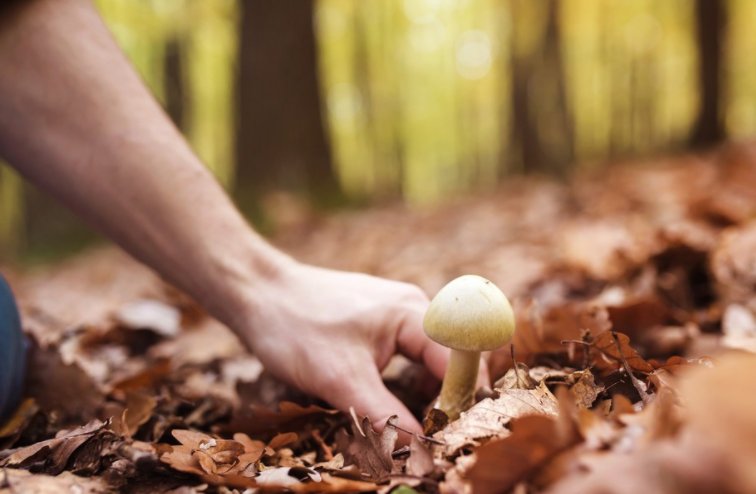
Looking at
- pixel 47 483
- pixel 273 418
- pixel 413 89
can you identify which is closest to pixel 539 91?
pixel 273 418

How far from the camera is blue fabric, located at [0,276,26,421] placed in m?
1.71

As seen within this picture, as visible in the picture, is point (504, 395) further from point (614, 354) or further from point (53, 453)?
point (53, 453)

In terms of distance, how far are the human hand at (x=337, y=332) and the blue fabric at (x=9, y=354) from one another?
0.62 meters

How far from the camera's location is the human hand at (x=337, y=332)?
1.66 metres

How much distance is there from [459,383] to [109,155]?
1.10 metres

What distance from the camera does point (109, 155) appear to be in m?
1.72

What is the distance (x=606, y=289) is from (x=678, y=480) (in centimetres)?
189

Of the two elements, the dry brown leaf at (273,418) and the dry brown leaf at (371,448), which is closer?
the dry brown leaf at (371,448)

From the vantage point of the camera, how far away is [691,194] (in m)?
4.57

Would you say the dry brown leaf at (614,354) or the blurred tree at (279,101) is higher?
the blurred tree at (279,101)

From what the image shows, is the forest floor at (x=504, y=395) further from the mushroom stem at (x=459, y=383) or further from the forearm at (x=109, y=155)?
the forearm at (x=109, y=155)

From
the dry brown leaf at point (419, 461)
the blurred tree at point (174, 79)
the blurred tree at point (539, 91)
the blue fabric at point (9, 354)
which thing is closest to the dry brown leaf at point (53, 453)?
the blue fabric at point (9, 354)

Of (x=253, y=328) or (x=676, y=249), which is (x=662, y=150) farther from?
(x=253, y=328)

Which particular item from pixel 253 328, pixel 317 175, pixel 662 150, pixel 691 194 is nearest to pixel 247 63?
pixel 317 175
